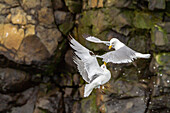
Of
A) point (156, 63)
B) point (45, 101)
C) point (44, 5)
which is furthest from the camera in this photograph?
point (45, 101)

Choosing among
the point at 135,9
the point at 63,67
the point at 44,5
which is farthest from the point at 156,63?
the point at 44,5

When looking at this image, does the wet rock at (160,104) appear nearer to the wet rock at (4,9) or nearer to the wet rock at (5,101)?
the wet rock at (5,101)

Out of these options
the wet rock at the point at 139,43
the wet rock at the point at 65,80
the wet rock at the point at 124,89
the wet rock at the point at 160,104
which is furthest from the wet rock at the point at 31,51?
the wet rock at the point at 160,104

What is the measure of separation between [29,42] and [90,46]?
85 cm

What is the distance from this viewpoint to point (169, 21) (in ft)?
9.22

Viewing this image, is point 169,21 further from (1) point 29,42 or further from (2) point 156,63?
(1) point 29,42

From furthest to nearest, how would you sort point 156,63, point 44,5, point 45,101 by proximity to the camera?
point 45,101, point 44,5, point 156,63

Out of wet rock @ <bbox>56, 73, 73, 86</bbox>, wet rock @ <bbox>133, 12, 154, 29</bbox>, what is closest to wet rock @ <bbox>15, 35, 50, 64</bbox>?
wet rock @ <bbox>56, 73, 73, 86</bbox>

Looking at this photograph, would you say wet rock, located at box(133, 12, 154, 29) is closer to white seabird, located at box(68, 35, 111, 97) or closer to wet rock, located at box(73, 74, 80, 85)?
wet rock, located at box(73, 74, 80, 85)

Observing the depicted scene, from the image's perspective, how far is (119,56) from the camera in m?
1.47

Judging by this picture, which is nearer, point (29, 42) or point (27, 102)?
point (29, 42)

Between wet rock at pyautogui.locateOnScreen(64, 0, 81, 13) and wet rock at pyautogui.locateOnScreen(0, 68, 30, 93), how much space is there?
1205 millimetres

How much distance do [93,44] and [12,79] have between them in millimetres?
1296

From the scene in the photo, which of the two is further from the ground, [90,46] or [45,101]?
[90,46]
